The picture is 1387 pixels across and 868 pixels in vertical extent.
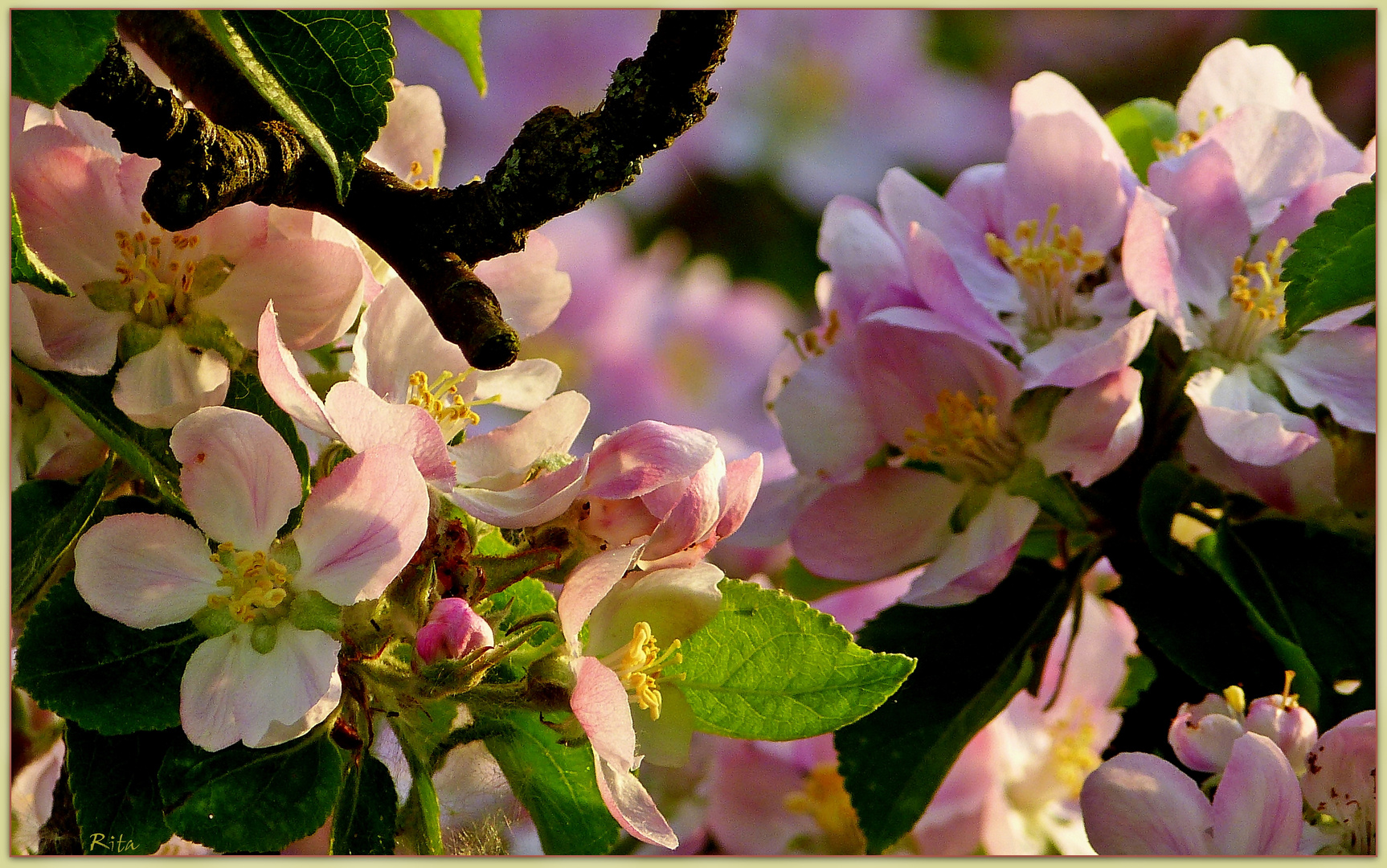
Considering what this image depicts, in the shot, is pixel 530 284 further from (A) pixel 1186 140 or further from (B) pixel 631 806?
(A) pixel 1186 140

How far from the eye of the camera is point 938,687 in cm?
75

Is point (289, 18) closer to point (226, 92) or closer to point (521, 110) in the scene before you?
point (226, 92)

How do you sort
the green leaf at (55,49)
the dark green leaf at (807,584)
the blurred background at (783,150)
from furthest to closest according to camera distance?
1. the blurred background at (783,150)
2. the dark green leaf at (807,584)
3. the green leaf at (55,49)

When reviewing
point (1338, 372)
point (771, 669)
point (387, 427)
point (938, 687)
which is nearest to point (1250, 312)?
point (1338, 372)

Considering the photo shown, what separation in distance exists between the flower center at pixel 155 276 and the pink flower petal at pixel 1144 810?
444mm

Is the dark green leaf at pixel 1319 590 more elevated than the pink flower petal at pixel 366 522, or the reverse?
the pink flower petal at pixel 366 522

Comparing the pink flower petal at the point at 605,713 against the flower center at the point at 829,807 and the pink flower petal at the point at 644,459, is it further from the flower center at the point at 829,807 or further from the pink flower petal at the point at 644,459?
the flower center at the point at 829,807

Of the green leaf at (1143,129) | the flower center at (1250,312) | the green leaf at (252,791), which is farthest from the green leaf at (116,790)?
the green leaf at (1143,129)

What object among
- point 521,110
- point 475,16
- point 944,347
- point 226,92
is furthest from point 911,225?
point 521,110

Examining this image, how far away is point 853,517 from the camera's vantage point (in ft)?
2.60

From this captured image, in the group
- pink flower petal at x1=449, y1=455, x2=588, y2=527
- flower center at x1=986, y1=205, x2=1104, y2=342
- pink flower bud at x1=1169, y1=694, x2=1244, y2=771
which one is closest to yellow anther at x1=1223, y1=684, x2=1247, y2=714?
pink flower bud at x1=1169, y1=694, x2=1244, y2=771

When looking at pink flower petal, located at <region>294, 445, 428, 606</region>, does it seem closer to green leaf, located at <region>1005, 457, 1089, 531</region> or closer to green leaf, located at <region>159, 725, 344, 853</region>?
green leaf, located at <region>159, 725, 344, 853</region>

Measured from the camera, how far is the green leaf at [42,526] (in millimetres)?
541

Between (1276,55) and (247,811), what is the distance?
76cm
